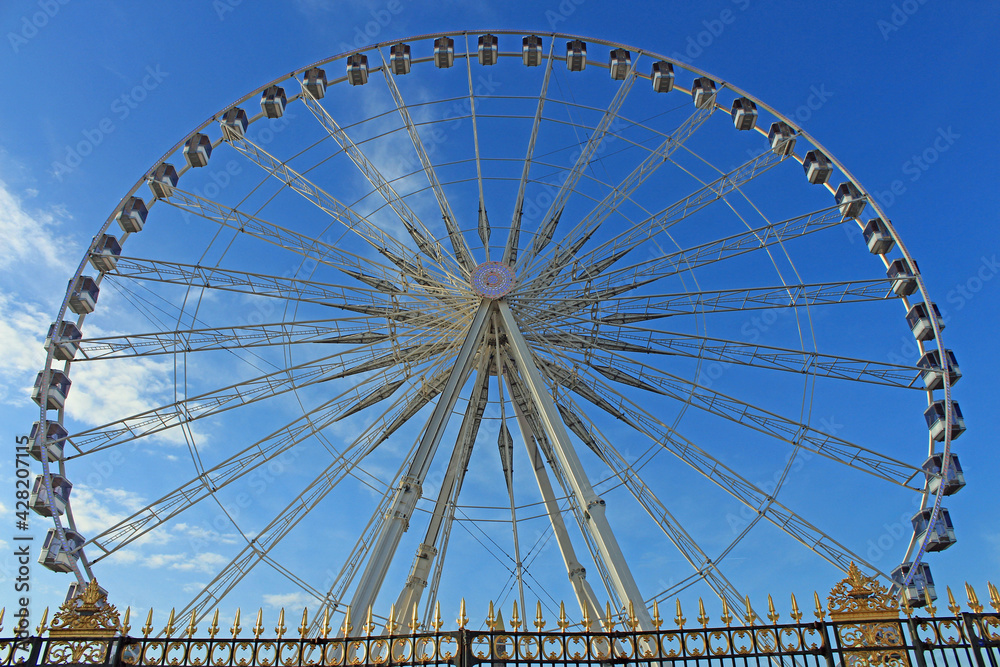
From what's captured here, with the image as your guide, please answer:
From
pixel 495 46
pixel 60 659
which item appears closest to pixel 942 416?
pixel 495 46

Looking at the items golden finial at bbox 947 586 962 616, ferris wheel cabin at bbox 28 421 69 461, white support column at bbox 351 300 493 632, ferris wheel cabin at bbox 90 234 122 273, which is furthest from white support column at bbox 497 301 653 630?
ferris wheel cabin at bbox 28 421 69 461

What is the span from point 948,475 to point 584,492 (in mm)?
8491

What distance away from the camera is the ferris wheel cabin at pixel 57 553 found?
14117 mm

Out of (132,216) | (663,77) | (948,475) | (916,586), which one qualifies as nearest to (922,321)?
(948,475)

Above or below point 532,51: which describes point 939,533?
below

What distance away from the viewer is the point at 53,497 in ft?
48.4

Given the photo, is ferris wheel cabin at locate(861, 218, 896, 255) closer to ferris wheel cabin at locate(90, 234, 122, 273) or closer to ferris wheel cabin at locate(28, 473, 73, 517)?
ferris wheel cabin at locate(90, 234, 122, 273)

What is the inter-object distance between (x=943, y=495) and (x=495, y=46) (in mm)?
15009

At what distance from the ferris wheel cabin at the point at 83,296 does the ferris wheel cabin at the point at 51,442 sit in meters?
2.58

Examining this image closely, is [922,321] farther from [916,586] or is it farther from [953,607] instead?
[953,607]

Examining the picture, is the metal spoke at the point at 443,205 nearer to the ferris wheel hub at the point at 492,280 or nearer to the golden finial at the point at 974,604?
the ferris wheel hub at the point at 492,280

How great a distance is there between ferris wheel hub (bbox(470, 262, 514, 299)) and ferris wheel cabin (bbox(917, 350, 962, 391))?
9.61 metres

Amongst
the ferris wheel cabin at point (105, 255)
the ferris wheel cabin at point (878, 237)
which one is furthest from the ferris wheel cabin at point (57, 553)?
the ferris wheel cabin at point (878, 237)

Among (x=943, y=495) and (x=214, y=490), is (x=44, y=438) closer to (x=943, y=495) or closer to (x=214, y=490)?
(x=214, y=490)
